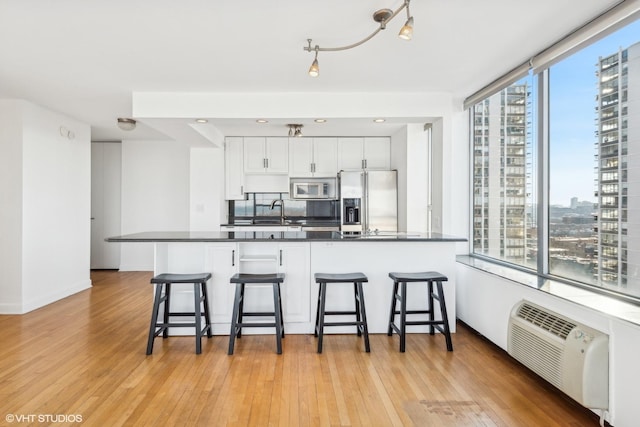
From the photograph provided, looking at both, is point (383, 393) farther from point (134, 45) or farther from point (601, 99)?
point (134, 45)

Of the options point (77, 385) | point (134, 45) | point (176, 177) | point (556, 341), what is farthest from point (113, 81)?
point (556, 341)

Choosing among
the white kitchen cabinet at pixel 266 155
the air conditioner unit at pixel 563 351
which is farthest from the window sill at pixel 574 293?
the white kitchen cabinet at pixel 266 155

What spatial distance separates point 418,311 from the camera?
Result: 3240mm

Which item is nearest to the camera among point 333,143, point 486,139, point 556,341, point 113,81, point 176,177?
point 556,341

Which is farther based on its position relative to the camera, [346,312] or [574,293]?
[346,312]

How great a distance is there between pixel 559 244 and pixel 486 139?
1.49 m

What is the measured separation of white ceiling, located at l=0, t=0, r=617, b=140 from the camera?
213cm

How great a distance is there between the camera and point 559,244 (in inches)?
107


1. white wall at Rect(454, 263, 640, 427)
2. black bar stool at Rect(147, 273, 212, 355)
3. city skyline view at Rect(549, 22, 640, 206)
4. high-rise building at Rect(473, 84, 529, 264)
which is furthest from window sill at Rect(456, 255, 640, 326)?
black bar stool at Rect(147, 273, 212, 355)

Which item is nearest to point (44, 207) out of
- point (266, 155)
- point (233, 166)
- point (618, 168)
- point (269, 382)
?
point (233, 166)

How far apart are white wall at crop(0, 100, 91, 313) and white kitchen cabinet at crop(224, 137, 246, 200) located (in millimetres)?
2001

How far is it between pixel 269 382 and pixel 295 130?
351 centimetres

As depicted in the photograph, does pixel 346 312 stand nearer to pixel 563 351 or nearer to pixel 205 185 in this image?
pixel 563 351

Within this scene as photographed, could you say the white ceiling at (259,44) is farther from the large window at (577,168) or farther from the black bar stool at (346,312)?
the black bar stool at (346,312)
